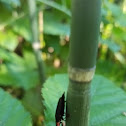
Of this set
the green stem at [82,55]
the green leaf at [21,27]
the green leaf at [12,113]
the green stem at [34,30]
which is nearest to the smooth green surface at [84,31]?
the green stem at [82,55]

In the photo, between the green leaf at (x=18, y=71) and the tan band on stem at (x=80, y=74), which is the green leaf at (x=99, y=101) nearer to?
the tan band on stem at (x=80, y=74)

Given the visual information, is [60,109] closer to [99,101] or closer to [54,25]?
[99,101]

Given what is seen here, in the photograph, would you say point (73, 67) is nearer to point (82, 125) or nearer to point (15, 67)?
point (82, 125)

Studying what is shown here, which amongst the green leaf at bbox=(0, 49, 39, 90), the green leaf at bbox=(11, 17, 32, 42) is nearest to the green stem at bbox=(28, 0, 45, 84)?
the green leaf at bbox=(0, 49, 39, 90)

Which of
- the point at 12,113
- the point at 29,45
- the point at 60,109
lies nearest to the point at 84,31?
the point at 60,109

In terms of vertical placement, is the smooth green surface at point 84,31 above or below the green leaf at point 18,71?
above

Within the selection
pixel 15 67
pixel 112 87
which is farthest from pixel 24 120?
pixel 15 67
